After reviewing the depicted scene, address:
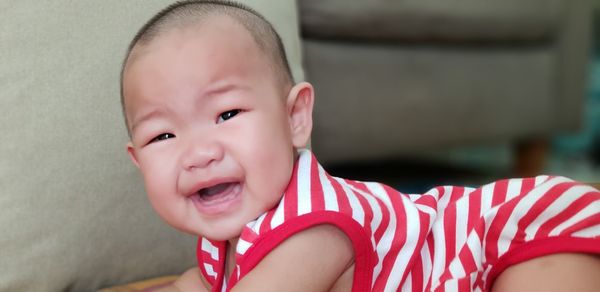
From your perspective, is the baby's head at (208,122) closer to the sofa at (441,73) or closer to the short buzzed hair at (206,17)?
the short buzzed hair at (206,17)

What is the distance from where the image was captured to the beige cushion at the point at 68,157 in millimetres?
755

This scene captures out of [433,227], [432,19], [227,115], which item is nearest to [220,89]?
[227,115]

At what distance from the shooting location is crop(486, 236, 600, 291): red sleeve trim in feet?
1.97

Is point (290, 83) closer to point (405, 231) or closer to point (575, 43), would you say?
point (405, 231)

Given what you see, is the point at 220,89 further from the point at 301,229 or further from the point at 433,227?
the point at 433,227

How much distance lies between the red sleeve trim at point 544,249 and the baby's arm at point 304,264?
0.15 metres

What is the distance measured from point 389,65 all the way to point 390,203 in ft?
3.34

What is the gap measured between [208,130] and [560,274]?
32 centimetres

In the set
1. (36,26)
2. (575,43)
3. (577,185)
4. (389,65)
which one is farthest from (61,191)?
(575,43)

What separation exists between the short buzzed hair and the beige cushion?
6.3 inches

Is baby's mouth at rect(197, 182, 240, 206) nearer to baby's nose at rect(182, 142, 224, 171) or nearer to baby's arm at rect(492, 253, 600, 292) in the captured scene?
baby's nose at rect(182, 142, 224, 171)

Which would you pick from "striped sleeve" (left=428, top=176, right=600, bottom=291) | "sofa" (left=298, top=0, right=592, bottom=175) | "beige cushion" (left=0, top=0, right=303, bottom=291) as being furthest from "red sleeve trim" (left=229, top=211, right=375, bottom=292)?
"sofa" (left=298, top=0, right=592, bottom=175)

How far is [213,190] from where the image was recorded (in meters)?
0.61

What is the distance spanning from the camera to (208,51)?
1.99 feet
